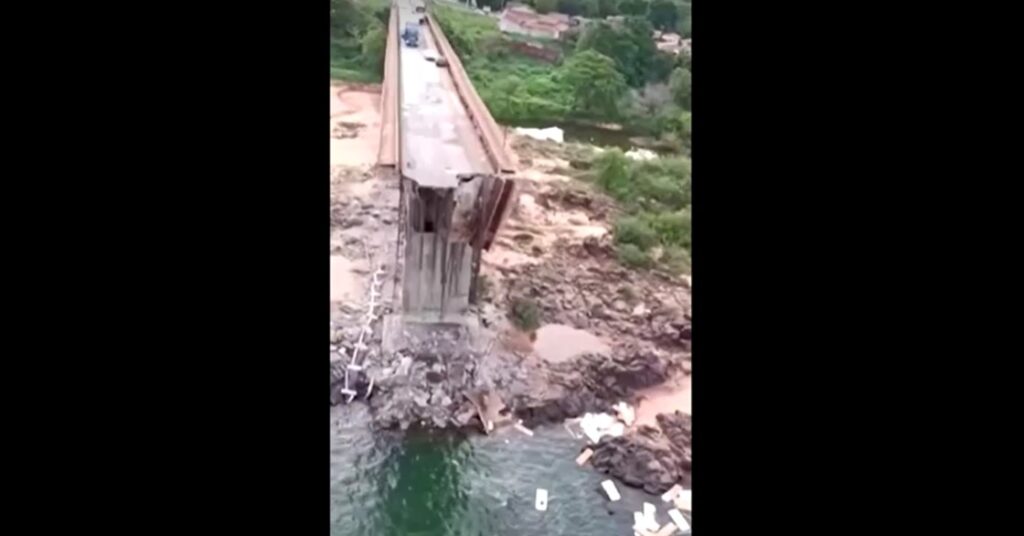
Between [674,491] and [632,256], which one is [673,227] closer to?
[632,256]

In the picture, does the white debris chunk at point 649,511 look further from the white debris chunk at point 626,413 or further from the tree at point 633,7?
the tree at point 633,7

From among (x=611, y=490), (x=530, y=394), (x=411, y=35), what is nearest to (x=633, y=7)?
(x=411, y=35)

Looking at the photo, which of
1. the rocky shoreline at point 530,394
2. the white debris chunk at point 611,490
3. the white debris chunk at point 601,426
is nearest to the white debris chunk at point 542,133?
the rocky shoreline at point 530,394
